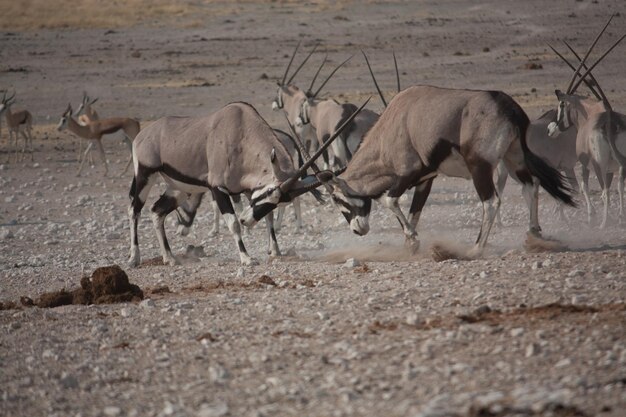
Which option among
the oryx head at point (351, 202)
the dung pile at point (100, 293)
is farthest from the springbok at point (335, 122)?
the dung pile at point (100, 293)

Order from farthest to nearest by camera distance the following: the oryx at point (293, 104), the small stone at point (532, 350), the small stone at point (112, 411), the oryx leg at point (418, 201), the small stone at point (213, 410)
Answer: the oryx at point (293, 104) < the oryx leg at point (418, 201) < the small stone at point (532, 350) < the small stone at point (112, 411) < the small stone at point (213, 410)

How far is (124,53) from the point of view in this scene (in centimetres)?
3691

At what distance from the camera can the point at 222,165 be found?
495 inches

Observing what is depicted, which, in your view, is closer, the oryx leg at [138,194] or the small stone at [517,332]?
the small stone at [517,332]

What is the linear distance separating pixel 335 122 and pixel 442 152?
7.48 m

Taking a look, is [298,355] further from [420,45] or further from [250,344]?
[420,45]

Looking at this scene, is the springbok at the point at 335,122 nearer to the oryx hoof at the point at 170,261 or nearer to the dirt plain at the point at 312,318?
the dirt plain at the point at 312,318

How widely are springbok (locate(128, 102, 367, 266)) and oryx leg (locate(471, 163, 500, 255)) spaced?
4.75 feet

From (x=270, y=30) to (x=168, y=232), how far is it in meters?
23.9

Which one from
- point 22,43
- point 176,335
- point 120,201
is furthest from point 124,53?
point 176,335

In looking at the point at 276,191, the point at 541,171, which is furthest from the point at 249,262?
the point at 541,171

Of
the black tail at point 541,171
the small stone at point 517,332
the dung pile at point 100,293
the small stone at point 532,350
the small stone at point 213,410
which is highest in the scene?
the black tail at point 541,171

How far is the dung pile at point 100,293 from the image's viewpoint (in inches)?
396

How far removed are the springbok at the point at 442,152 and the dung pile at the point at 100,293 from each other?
2921 millimetres
